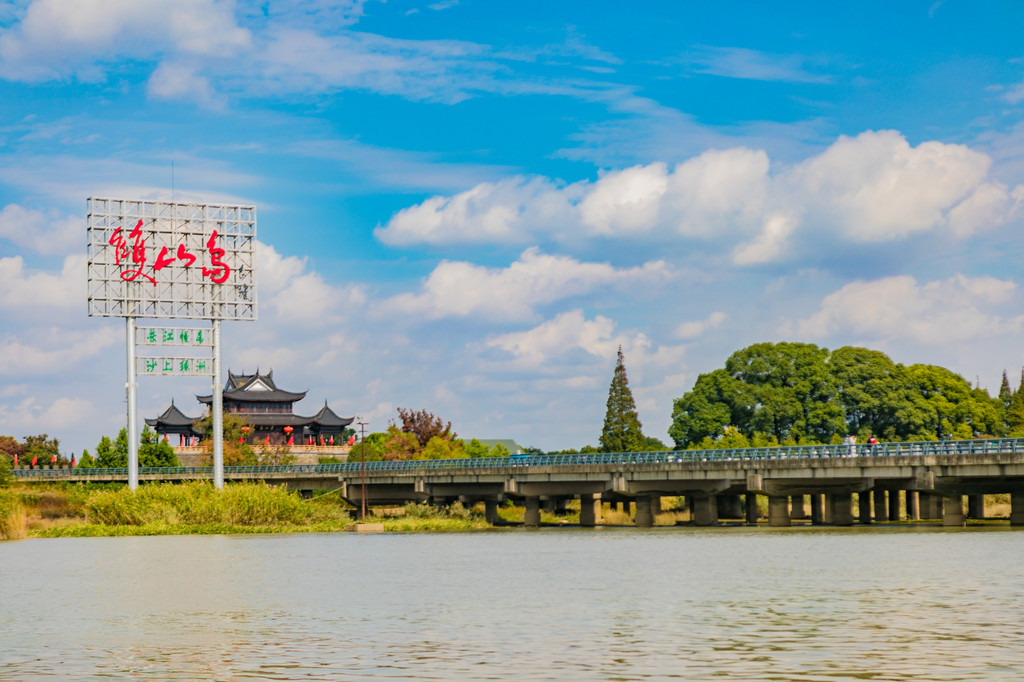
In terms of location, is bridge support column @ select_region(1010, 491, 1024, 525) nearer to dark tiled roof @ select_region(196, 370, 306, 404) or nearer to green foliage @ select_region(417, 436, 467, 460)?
green foliage @ select_region(417, 436, 467, 460)

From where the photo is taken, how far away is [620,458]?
92688mm

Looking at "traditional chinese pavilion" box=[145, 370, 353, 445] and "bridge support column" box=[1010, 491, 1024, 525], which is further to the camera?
"traditional chinese pavilion" box=[145, 370, 353, 445]

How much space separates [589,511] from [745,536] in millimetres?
28862

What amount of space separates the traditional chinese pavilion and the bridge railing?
53.2m

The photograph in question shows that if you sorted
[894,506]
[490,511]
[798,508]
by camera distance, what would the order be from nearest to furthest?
[894,506]
[490,511]
[798,508]

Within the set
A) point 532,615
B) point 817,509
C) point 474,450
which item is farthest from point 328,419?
point 532,615

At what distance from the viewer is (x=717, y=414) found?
12762 centimetres

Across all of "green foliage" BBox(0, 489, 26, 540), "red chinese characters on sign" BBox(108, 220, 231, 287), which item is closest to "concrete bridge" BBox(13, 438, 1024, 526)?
"red chinese characters on sign" BBox(108, 220, 231, 287)

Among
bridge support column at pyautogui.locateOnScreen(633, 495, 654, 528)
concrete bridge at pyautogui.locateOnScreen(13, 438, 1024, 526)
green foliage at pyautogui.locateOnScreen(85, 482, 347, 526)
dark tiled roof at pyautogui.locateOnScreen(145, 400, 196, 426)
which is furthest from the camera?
dark tiled roof at pyautogui.locateOnScreen(145, 400, 196, 426)

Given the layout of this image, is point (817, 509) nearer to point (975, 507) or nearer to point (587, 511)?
point (975, 507)

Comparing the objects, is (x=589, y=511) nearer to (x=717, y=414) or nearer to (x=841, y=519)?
(x=841, y=519)

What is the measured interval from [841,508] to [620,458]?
701 inches

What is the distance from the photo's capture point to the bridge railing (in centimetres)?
7031

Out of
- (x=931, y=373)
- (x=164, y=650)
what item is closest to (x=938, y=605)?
(x=164, y=650)
